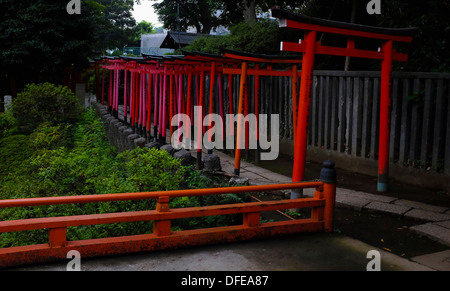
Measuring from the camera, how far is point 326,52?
22.7 feet

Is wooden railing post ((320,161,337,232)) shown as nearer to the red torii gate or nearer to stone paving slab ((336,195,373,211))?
the red torii gate

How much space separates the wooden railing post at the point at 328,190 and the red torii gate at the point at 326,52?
4.16ft

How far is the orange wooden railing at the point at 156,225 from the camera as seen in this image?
14.4ft

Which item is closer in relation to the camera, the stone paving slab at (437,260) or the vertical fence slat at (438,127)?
the stone paving slab at (437,260)

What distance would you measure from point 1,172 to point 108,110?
27.4 feet

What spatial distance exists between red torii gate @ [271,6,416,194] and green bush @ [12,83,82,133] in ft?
35.9

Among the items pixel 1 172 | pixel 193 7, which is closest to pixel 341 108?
pixel 1 172

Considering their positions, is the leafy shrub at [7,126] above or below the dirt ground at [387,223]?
above

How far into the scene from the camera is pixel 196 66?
10820 mm

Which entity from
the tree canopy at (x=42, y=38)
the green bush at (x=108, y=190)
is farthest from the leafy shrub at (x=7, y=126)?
the green bush at (x=108, y=190)

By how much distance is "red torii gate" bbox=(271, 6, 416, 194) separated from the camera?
642 centimetres
